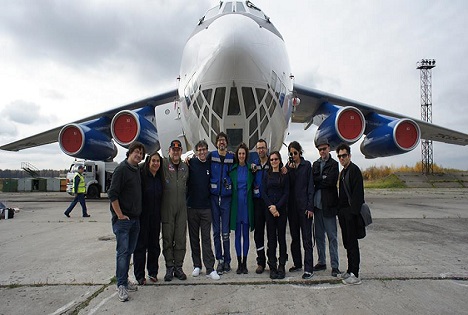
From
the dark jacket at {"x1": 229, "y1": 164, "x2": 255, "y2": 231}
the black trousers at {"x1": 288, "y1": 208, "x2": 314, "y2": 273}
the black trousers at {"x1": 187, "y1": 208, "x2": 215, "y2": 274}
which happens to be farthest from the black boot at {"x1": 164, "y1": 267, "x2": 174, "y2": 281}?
the black trousers at {"x1": 288, "y1": 208, "x2": 314, "y2": 273}

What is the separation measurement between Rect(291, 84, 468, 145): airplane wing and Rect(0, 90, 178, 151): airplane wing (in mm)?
4408

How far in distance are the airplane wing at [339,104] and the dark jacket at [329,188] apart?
21.5 feet

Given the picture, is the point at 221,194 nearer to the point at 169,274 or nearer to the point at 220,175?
the point at 220,175

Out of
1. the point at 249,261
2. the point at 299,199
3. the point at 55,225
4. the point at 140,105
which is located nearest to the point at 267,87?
the point at 299,199

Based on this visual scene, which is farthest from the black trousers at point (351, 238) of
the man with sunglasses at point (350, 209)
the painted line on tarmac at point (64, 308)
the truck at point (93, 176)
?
the truck at point (93, 176)

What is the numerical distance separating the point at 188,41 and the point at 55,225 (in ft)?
16.2

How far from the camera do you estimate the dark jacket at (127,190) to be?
9.86ft

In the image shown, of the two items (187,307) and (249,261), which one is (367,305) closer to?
(187,307)

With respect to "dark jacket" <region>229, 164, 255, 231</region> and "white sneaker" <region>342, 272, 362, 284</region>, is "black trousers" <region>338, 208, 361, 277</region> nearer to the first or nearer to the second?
"white sneaker" <region>342, 272, 362, 284</region>

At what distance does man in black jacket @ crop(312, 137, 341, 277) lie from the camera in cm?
363

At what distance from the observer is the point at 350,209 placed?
134 inches

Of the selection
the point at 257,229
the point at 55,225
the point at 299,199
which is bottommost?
the point at 55,225

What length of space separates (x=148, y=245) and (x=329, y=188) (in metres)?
2.13

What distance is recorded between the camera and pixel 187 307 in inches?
102
